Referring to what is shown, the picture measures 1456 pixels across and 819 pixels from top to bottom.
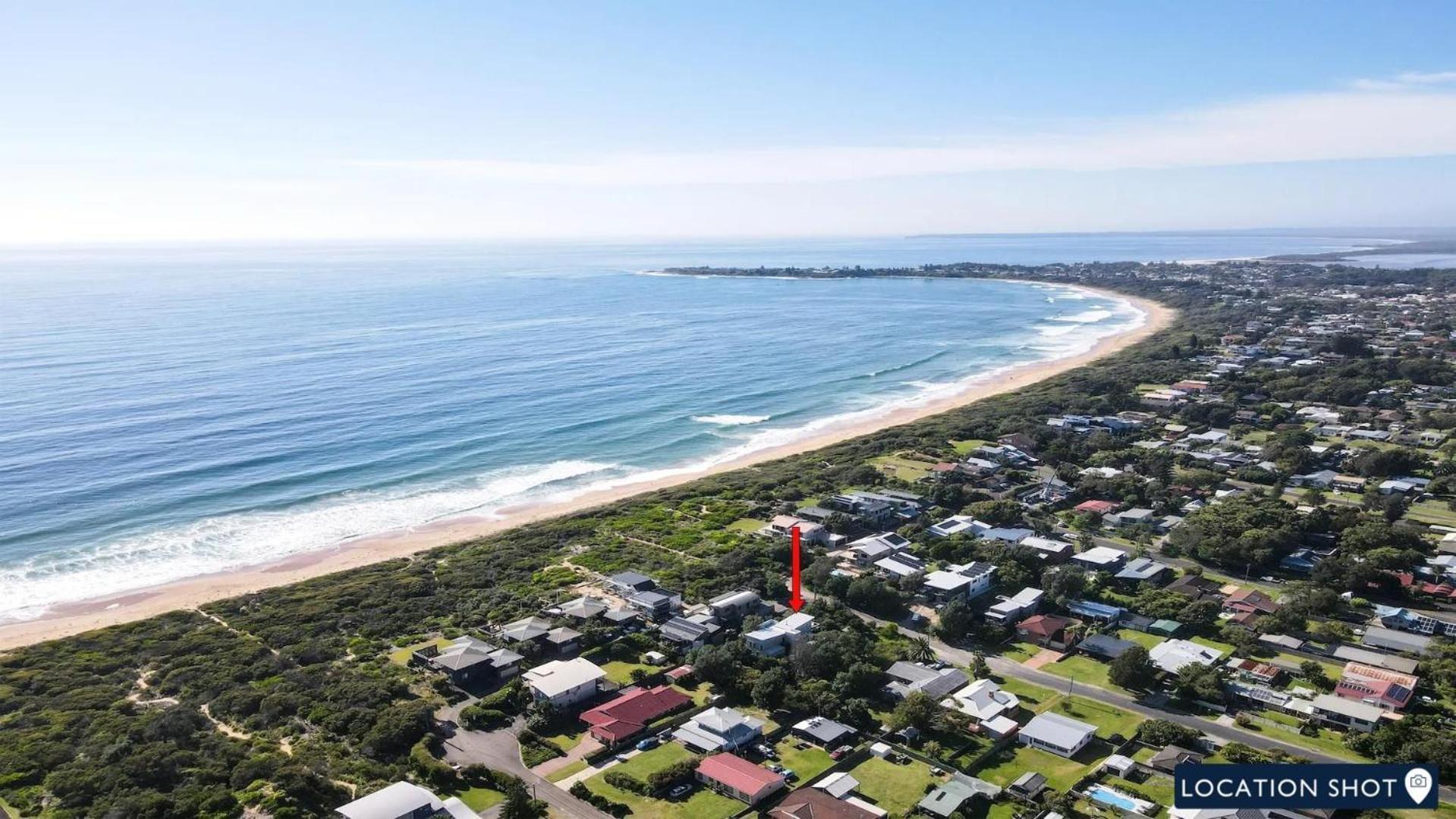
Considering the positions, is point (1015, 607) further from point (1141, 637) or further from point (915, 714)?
point (915, 714)

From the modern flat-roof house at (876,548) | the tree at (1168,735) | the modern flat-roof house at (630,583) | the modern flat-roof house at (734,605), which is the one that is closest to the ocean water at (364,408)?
the modern flat-roof house at (630,583)

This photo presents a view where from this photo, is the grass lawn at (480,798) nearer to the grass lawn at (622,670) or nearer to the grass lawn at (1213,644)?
the grass lawn at (622,670)

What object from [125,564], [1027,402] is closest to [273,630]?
[125,564]

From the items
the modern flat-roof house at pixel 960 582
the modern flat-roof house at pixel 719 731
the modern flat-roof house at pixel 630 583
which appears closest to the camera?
the modern flat-roof house at pixel 719 731

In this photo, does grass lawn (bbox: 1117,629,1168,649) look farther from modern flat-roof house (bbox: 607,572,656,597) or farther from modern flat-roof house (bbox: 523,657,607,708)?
modern flat-roof house (bbox: 523,657,607,708)

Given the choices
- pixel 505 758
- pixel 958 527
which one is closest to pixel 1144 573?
pixel 958 527

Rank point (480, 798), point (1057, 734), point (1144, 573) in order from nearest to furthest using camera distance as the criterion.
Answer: point (480, 798) < point (1057, 734) < point (1144, 573)
